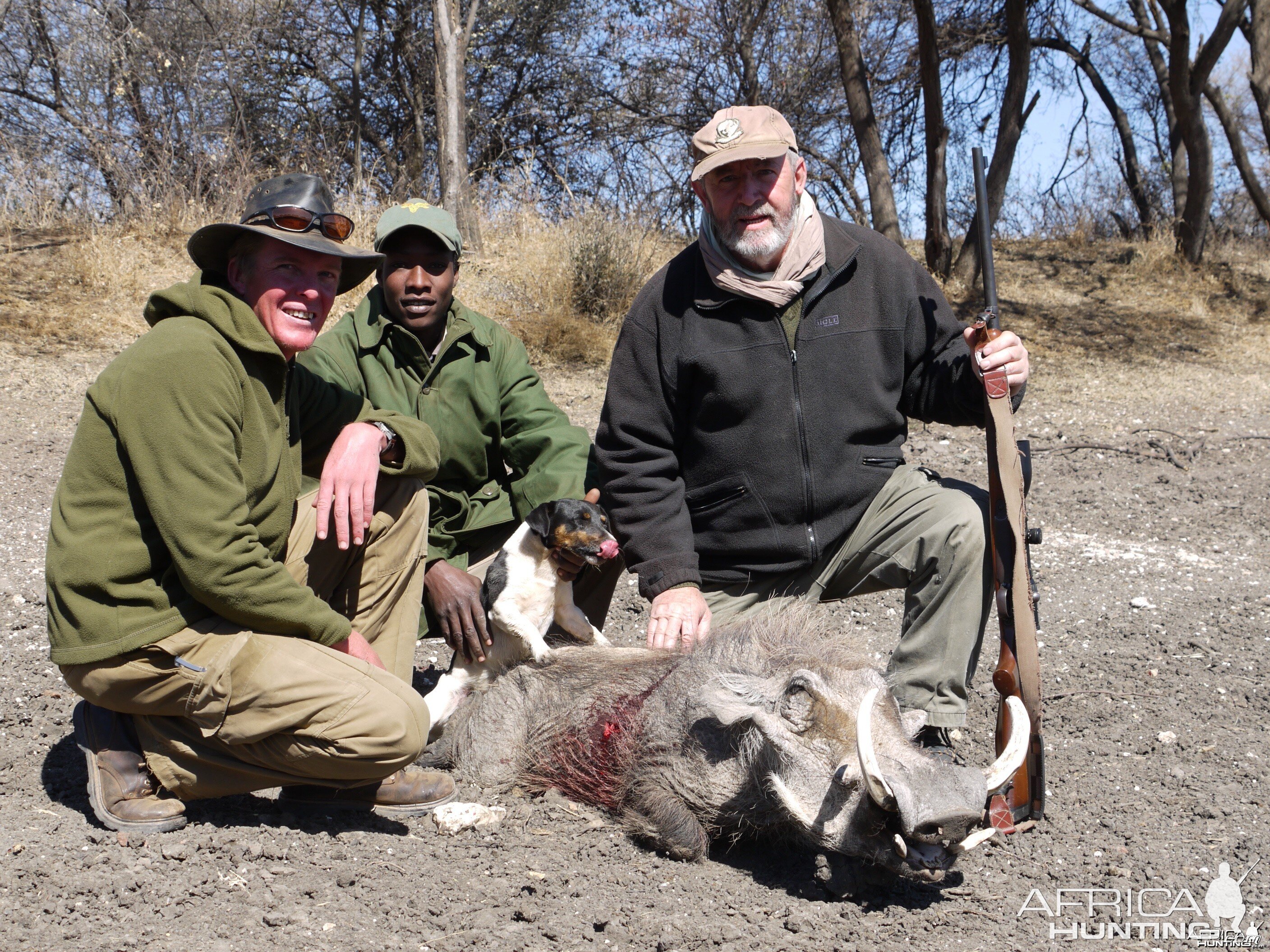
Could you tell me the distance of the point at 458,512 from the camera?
13.7ft

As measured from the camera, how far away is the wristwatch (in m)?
3.32

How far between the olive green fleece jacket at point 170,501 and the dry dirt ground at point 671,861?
57 cm

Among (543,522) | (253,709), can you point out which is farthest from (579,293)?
(253,709)

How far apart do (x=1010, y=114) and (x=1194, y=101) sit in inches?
102

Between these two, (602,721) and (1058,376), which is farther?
(1058,376)

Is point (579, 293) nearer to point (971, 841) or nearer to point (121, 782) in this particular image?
point (121, 782)

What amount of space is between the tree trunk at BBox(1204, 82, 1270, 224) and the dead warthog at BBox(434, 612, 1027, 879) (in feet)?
40.7

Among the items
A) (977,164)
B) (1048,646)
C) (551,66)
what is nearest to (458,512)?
(977,164)

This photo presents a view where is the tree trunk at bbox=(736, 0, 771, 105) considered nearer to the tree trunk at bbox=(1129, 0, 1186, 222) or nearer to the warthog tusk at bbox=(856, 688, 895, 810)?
the tree trunk at bbox=(1129, 0, 1186, 222)

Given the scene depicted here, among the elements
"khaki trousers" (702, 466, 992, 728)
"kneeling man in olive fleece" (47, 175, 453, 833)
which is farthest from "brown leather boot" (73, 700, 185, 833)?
"khaki trousers" (702, 466, 992, 728)

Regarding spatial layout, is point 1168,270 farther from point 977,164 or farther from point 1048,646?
point 977,164

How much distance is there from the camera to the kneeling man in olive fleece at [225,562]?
2633 mm

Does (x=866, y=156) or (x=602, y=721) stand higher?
(x=866, y=156)

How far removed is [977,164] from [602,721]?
2.21 meters
